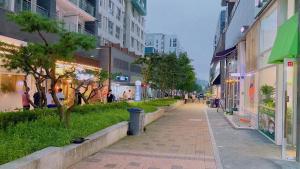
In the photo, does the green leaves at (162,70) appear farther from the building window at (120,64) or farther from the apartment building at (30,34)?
the building window at (120,64)

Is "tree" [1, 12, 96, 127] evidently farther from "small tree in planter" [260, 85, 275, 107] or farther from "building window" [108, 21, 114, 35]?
"building window" [108, 21, 114, 35]

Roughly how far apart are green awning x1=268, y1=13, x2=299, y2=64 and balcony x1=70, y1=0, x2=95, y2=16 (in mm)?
26416

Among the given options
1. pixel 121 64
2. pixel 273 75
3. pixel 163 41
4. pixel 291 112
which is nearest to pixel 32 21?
pixel 291 112

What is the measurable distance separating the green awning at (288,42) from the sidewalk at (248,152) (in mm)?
2816

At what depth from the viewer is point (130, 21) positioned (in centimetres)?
6994

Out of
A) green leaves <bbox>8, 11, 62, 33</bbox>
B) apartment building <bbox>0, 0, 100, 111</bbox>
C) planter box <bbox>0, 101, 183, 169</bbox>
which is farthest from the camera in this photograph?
apartment building <bbox>0, 0, 100, 111</bbox>

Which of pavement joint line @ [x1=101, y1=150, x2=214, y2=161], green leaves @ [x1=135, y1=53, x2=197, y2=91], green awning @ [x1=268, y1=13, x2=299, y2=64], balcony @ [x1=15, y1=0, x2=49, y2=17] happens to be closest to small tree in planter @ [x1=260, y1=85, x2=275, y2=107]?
green awning @ [x1=268, y1=13, x2=299, y2=64]

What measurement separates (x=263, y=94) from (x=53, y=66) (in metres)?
9.90

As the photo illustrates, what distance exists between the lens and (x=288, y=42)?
1078cm

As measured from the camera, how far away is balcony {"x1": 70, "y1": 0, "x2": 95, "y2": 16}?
36775mm

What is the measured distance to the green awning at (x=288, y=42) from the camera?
10.4m

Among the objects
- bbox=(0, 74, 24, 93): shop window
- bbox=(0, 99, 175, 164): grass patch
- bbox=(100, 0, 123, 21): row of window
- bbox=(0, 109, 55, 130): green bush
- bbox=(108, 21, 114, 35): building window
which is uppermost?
bbox=(100, 0, 123, 21): row of window

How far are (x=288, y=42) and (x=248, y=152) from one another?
3.42 metres

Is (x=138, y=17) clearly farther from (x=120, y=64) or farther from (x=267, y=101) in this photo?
(x=267, y=101)
